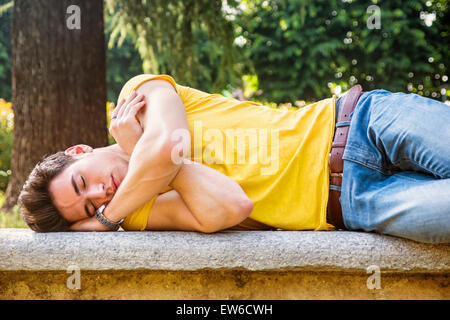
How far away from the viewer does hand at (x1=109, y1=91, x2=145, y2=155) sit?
6.60ft

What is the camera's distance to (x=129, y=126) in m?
2.01

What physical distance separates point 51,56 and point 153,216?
2253mm

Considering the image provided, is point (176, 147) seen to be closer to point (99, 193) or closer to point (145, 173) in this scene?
point (145, 173)

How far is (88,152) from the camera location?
222 centimetres

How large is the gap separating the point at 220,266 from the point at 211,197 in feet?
1.01

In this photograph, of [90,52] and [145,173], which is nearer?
[145,173]

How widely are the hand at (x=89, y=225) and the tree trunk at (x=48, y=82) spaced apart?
173 centimetres

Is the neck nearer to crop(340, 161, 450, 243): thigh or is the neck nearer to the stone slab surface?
the stone slab surface

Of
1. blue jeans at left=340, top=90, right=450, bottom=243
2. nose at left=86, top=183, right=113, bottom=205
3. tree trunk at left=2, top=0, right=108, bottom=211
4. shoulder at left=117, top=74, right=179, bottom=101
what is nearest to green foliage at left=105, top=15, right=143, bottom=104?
tree trunk at left=2, top=0, right=108, bottom=211

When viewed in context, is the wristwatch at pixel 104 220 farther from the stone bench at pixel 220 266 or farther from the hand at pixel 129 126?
the hand at pixel 129 126

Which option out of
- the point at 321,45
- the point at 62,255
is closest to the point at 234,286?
the point at 62,255

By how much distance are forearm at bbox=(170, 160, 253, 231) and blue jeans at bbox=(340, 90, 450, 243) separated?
0.52 m

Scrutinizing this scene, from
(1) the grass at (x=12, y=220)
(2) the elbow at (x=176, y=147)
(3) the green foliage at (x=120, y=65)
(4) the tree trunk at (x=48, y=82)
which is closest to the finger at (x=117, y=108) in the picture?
(2) the elbow at (x=176, y=147)

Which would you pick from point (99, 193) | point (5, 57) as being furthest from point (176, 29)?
point (5, 57)
